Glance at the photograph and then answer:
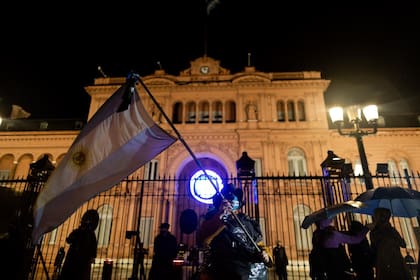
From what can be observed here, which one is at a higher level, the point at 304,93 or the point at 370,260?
the point at 304,93

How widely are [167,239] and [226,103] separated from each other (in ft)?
58.5

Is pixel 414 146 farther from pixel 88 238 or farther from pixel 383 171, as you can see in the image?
pixel 88 238

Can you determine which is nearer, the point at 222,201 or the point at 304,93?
the point at 222,201

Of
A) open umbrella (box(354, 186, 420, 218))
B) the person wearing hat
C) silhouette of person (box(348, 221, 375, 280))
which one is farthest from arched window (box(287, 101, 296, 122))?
the person wearing hat

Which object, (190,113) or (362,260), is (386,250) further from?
(190,113)

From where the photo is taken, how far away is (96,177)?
3.78m

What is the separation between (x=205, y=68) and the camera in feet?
81.3

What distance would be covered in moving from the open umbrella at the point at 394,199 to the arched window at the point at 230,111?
1665 cm

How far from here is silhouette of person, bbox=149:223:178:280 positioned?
20.4 ft

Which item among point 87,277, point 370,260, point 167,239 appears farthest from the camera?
point 167,239

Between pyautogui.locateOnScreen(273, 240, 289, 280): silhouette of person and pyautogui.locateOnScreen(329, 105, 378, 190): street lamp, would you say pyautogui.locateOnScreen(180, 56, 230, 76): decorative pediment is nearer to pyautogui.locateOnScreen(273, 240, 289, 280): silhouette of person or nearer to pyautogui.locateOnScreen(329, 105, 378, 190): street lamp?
pyautogui.locateOnScreen(329, 105, 378, 190): street lamp

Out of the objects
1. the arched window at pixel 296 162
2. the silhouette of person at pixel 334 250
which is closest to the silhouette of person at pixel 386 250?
the silhouette of person at pixel 334 250

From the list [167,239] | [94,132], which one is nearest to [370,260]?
[167,239]

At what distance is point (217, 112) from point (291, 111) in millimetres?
6506
